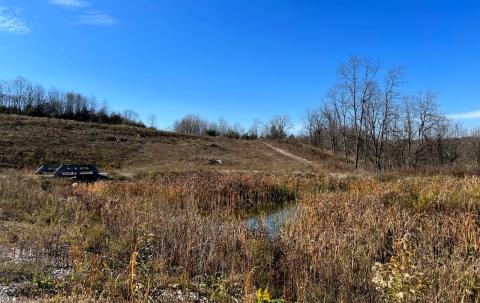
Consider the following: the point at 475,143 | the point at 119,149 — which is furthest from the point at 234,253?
the point at 475,143

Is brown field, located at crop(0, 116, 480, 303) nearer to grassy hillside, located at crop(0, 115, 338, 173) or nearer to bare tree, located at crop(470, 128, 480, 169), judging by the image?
grassy hillside, located at crop(0, 115, 338, 173)

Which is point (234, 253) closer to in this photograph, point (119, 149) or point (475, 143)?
point (119, 149)

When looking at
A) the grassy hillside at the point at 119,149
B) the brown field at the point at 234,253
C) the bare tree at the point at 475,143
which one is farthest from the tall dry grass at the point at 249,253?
the bare tree at the point at 475,143

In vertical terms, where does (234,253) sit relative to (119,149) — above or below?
below

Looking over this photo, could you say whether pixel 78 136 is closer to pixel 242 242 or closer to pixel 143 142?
pixel 143 142

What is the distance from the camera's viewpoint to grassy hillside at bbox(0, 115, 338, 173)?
93.7 feet

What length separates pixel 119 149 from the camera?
35969mm

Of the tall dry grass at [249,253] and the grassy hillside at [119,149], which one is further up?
the grassy hillside at [119,149]

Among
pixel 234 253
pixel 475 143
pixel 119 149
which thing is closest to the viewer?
pixel 234 253

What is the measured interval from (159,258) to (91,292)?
1441 millimetres

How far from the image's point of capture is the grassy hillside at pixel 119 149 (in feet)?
93.7

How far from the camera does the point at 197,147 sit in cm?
4338

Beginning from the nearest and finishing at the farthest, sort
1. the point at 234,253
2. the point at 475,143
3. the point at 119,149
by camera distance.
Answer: the point at 234,253, the point at 119,149, the point at 475,143

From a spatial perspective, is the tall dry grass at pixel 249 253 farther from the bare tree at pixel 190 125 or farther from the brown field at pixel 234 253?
the bare tree at pixel 190 125
